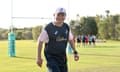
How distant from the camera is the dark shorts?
8.91 metres

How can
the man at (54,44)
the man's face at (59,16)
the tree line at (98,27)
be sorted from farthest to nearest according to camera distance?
the tree line at (98,27) < the man at (54,44) < the man's face at (59,16)

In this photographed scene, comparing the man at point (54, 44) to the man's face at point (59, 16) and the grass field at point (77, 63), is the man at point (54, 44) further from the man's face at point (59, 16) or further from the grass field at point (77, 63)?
the grass field at point (77, 63)

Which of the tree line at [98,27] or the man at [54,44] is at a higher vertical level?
the man at [54,44]

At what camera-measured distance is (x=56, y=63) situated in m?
8.94

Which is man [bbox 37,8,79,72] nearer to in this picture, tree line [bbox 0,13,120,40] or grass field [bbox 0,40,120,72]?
grass field [bbox 0,40,120,72]

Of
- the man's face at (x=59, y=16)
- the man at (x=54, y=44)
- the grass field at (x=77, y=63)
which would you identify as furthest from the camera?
the grass field at (x=77, y=63)

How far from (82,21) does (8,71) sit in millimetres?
90626

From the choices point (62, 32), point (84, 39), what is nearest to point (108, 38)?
point (84, 39)

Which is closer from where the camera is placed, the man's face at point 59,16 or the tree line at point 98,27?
the man's face at point 59,16

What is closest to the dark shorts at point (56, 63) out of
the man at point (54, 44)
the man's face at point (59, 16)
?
the man at point (54, 44)

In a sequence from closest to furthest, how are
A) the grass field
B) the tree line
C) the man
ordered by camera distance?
1. the man
2. the grass field
3. the tree line

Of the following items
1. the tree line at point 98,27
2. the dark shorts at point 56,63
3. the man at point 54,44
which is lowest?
the tree line at point 98,27

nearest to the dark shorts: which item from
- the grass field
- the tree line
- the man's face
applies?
the man's face

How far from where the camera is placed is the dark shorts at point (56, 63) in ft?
29.2
